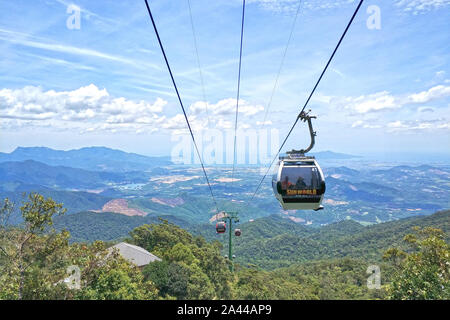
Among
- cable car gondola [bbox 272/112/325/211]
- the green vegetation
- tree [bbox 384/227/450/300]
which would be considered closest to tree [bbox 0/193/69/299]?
the green vegetation

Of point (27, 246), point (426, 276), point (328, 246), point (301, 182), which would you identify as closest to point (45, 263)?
point (27, 246)

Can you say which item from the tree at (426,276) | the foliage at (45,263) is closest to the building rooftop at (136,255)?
the foliage at (45,263)

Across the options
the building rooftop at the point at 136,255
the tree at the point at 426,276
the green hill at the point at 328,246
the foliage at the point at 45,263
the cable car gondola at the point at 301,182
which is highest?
the cable car gondola at the point at 301,182

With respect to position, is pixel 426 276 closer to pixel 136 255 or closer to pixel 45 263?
pixel 45 263

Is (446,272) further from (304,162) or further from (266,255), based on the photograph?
(266,255)

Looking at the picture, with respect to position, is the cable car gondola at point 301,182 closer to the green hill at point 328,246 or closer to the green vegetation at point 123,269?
the green vegetation at point 123,269

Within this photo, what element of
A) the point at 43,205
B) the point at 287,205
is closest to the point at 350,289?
the point at 287,205

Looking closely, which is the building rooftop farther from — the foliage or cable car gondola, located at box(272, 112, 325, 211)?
cable car gondola, located at box(272, 112, 325, 211)

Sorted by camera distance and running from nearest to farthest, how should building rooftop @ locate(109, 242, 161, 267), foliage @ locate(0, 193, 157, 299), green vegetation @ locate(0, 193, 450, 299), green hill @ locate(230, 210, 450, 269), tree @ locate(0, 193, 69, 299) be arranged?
tree @ locate(0, 193, 69, 299)
foliage @ locate(0, 193, 157, 299)
green vegetation @ locate(0, 193, 450, 299)
building rooftop @ locate(109, 242, 161, 267)
green hill @ locate(230, 210, 450, 269)

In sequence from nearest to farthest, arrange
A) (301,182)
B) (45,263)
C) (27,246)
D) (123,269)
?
(301,182)
(27,246)
(45,263)
(123,269)

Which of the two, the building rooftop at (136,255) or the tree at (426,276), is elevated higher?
the tree at (426,276)

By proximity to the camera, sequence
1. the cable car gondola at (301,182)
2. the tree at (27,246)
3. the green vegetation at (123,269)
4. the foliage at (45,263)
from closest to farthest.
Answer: the cable car gondola at (301,182) → the tree at (27,246) → the foliage at (45,263) → the green vegetation at (123,269)
